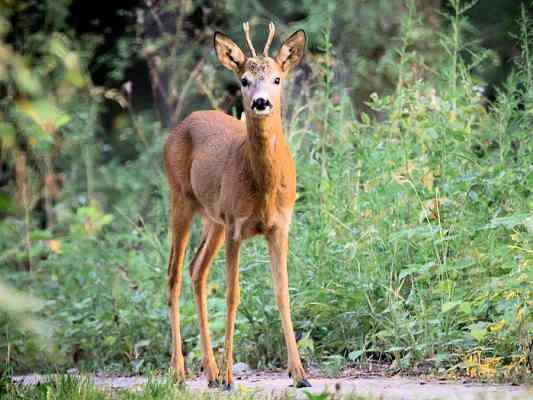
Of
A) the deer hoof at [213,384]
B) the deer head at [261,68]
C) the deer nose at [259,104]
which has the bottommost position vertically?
the deer hoof at [213,384]

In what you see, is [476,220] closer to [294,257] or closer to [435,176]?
[435,176]

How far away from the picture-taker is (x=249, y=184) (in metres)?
5.67

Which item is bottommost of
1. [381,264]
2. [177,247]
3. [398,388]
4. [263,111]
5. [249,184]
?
[398,388]

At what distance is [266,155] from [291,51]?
Answer: 2.44ft

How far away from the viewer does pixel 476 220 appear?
629cm

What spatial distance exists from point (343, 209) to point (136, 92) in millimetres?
12929

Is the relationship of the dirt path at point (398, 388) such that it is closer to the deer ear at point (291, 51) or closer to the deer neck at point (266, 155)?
the deer neck at point (266, 155)

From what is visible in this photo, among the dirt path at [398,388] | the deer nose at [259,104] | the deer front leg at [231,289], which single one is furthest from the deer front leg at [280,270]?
the deer nose at [259,104]

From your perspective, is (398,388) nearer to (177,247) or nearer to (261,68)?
(261,68)

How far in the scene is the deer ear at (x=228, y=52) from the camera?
5.88m

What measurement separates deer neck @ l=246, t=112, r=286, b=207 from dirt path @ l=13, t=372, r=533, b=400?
1035 mm

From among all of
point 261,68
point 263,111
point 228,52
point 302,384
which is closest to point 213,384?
point 302,384

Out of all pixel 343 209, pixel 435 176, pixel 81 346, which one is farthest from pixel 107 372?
pixel 435 176

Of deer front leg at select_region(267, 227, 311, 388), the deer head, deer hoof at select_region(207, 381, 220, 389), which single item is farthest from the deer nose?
deer hoof at select_region(207, 381, 220, 389)
